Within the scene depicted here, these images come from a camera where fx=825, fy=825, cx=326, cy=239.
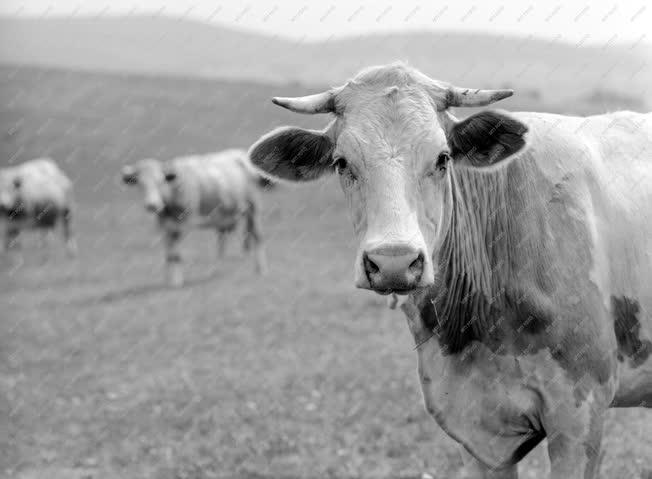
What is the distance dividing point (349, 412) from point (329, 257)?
13.1m

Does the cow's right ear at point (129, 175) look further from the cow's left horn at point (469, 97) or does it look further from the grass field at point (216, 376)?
the cow's left horn at point (469, 97)

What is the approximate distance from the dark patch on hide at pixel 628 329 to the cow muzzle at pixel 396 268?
3.99 ft

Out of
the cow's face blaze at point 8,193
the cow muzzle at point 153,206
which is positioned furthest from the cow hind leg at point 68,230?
the cow muzzle at point 153,206

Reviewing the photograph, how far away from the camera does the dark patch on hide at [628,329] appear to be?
12.9 ft

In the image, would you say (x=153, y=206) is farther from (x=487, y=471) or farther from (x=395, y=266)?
(x=395, y=266)

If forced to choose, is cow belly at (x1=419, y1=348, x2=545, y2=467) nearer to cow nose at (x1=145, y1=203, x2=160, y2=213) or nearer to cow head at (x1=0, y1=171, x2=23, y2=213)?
cow nose at (x1=145, y1=203, x2=160, y2=213)

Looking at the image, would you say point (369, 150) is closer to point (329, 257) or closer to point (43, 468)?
point (43, 468)

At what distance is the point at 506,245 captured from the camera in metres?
4.00

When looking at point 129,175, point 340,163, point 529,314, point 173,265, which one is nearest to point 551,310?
point 529,314

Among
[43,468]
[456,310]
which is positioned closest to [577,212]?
[456,310]

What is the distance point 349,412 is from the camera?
741cm

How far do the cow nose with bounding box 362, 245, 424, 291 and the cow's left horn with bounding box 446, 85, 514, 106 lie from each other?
0.83 metres

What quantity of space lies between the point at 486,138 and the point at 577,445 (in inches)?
58.0

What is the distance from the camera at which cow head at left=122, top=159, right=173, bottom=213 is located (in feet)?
61.1
